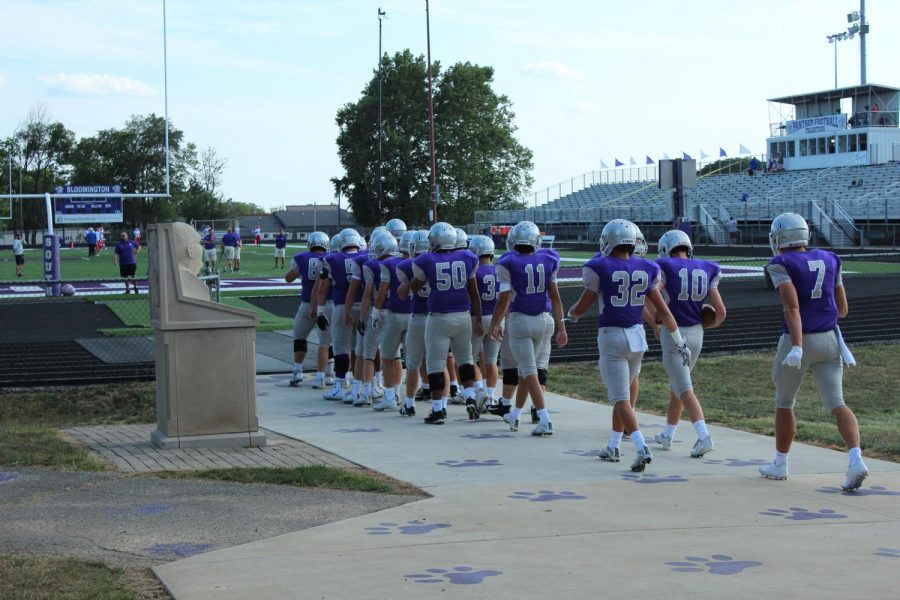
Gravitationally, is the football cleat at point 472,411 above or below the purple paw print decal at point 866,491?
above

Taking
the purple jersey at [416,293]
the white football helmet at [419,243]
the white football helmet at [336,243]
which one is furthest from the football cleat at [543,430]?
the white football helmet at [336,243]

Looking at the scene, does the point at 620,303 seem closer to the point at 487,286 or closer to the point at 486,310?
the point at 487,286

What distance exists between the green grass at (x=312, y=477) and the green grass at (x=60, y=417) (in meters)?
0.93

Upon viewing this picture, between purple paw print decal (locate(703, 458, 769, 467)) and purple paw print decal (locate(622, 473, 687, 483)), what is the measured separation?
2.21 feet

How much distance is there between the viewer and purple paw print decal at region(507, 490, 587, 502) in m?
7.30

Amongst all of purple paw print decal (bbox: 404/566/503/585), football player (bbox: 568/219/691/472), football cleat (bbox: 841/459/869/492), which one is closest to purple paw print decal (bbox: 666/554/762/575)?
purple paw print decal (bbox: 404/566/503/585)

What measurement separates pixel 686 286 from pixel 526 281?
4.70 feet

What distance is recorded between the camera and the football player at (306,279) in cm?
1327

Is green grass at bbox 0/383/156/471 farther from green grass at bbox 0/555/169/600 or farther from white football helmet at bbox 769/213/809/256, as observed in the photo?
white football helmet at bbox 769/213/809/256

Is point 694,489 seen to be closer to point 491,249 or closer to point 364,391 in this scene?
point 491,249

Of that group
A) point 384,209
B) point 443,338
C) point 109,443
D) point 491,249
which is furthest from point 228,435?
point 384,209

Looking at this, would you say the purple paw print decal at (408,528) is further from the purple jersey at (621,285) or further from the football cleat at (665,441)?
the football cleat at (665,441)

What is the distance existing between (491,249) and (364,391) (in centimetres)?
220

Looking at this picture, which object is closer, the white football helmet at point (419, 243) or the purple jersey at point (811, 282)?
the purple jersey at point (811, 282)
